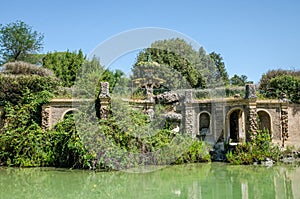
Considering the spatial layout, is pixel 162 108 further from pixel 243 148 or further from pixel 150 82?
pixel 243 148

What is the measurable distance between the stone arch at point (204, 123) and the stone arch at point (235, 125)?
2.91ft

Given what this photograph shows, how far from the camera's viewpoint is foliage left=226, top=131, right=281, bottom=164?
1208 cm

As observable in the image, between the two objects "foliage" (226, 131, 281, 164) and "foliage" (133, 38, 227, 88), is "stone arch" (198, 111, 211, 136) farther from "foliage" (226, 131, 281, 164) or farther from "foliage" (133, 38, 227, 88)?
"foliage" (133, 38, 227, 88)

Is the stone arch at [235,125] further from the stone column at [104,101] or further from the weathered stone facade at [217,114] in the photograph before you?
the stone column at [104,101]

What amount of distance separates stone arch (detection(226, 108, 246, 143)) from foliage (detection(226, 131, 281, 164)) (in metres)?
2.46

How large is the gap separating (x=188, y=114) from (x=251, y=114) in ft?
9.49

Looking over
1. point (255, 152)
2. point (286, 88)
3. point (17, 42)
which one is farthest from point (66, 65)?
point (255, 152)

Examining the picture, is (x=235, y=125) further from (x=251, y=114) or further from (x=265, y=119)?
(x=251, y=114)

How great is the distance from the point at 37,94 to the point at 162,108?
5.38 metres

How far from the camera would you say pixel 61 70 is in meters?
25.0

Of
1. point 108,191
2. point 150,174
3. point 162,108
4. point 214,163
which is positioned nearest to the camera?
point 108,191

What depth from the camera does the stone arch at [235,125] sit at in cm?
1509

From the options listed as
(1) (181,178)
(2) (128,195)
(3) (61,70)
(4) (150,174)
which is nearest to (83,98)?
(4) (150,174)

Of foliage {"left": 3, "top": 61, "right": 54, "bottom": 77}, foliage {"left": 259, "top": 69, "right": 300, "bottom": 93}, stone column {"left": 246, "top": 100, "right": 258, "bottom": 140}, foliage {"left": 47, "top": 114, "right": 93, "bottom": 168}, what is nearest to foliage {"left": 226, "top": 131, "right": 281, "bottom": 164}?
stone column {"left": 246, "top": 100, "right": 258, "bottom": 140}
